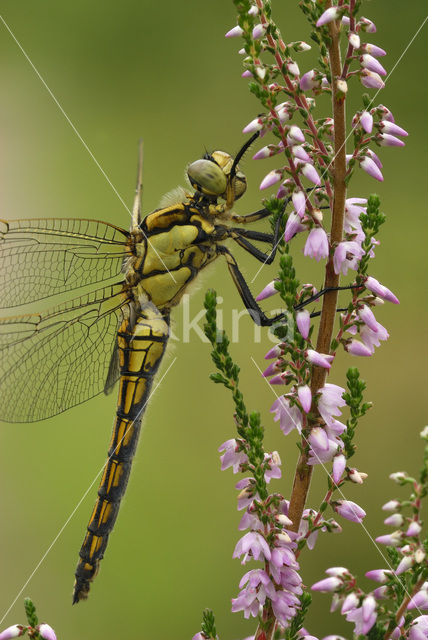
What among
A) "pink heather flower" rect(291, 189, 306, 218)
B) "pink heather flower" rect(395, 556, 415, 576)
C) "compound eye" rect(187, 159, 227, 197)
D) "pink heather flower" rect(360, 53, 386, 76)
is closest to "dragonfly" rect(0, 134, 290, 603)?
"compound eye" rect(187, 159, 227, 197)

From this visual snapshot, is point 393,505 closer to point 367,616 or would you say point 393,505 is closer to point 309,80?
point 367,616

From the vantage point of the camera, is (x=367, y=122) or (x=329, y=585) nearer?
Answer: (x=329, y=585)

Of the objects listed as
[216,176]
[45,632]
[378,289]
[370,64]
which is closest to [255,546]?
[45,632]

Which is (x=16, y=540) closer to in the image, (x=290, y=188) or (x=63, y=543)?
(x=63, y=543)

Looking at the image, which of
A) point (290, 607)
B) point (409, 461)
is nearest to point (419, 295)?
point (409, 461)

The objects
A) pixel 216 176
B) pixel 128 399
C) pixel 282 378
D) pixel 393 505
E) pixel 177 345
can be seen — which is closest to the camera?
pixel 393 505

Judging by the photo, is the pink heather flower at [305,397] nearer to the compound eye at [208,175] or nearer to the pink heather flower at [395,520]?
the pink heather flower at [395,520]

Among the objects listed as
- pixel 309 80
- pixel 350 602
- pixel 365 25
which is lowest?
pixel 350 602

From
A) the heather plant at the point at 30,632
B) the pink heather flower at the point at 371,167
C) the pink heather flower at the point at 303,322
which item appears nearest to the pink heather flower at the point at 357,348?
the pink heather flower at the point at 303,322
